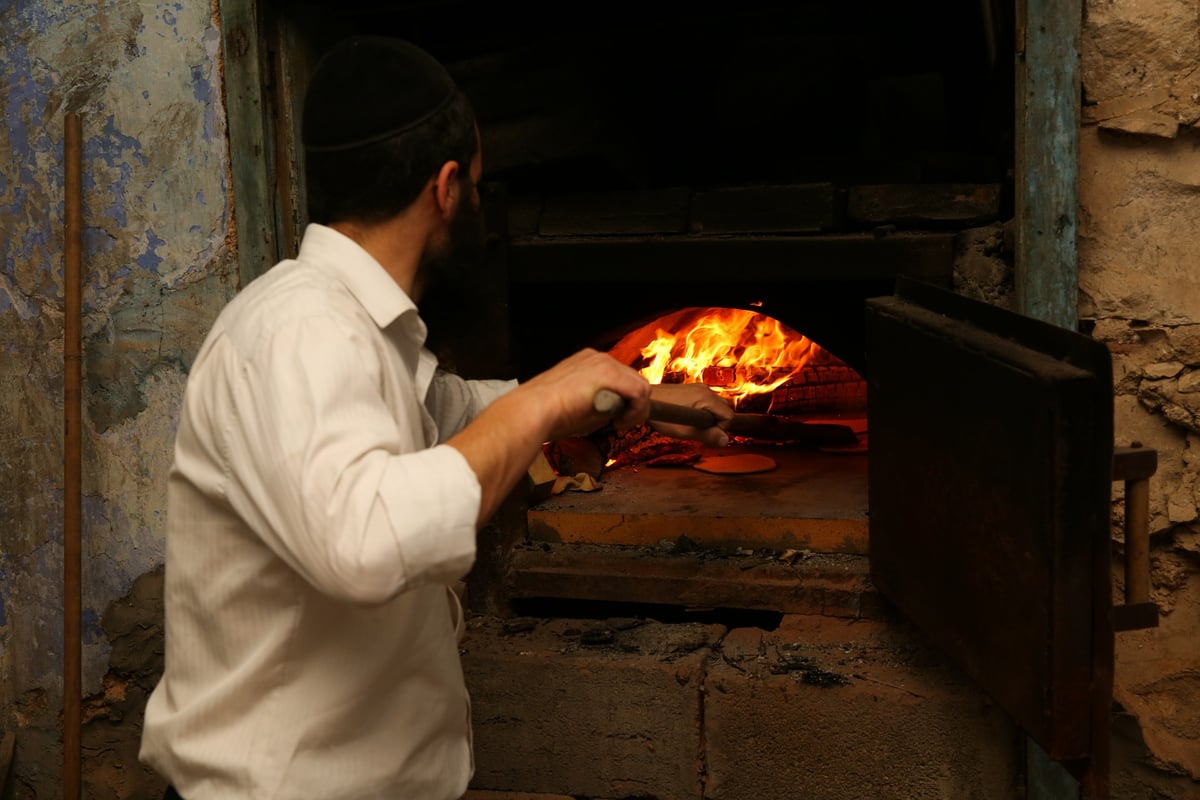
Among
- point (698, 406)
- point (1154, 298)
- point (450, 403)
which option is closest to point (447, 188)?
point (450, 403)

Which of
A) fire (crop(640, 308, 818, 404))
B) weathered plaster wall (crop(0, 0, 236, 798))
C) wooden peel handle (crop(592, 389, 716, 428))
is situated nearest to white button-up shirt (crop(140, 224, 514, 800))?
wooden peel handle (crop(592, 389, 716, 428))

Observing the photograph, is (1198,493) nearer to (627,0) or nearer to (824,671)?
(824,671)

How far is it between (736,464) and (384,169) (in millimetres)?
2375

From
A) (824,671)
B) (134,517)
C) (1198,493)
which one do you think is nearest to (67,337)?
(134,517)

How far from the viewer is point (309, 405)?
1.50 m

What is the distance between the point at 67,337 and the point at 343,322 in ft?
6.31

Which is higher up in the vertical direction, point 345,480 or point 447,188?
point 447,188

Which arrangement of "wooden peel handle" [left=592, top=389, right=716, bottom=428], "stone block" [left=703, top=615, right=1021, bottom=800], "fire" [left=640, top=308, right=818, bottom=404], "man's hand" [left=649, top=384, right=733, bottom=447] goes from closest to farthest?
"wooden peel handle" [left=592, top=389, right=716, bottom=428], "man's hand" [left=649, top=384, right=733, bottom=447], "stone block" [left=703, top=615, right=1021, bottom=800], "fire" [left=640, top=308, right=818, bottom=404]

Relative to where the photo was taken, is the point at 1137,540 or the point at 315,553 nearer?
the point at 315,553

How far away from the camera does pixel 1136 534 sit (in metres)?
2.10

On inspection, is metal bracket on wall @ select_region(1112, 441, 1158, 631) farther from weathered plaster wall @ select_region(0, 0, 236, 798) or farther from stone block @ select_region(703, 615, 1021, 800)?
weathered plaster wall @ select_region(0, 0, 236, 798)

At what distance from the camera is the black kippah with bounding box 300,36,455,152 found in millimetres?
1828

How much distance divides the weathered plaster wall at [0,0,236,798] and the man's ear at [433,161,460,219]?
1.39 meters

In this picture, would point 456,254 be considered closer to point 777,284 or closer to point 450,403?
point 450,403
